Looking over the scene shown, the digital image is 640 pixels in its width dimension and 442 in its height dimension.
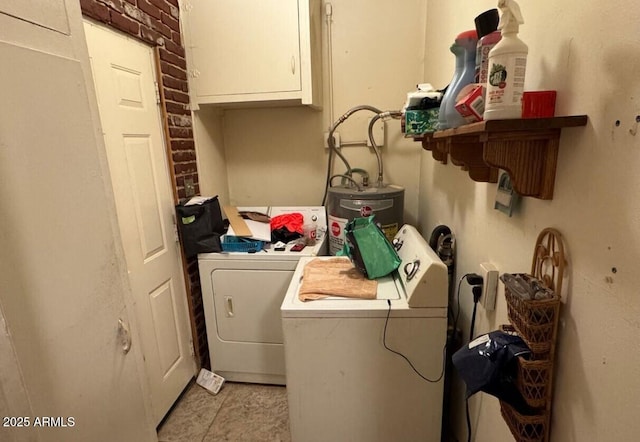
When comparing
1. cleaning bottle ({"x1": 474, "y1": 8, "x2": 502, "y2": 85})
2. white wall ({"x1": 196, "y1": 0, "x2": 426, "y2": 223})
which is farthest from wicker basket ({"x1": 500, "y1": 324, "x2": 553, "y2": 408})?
white wall ({"x1": 196, "y1": 0, "x2": 426, "y2": 223})

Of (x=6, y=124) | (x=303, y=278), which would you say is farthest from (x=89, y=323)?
(x=303, y=278)

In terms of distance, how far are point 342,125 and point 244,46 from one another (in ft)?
2.75

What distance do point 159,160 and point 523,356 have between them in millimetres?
1829

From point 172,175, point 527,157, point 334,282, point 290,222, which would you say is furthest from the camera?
point 290,222

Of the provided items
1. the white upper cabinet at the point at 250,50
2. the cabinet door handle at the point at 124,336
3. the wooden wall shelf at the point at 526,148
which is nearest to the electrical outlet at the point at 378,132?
the white upper cabinet at the point at 250,50

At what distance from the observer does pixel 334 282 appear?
4.77 feet

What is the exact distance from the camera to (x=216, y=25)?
193 centimetres

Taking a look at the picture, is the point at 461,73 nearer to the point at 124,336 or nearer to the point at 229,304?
the point at 124,336

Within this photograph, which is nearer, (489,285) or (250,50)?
(489,285)

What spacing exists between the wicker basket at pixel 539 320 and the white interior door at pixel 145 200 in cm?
160

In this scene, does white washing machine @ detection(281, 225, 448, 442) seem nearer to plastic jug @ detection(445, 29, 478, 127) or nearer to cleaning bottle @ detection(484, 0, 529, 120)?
plastic jug @ detection(445, 29, 478, 127)

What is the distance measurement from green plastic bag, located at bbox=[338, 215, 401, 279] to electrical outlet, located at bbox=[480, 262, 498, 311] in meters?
0.46

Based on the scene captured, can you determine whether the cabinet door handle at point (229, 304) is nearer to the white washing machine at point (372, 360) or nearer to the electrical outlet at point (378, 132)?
the white washing machine at point (372, 360)

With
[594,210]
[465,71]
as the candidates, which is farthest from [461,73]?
[594,210]
